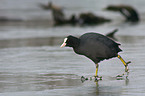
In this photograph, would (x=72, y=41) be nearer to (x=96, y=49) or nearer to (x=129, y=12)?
(x=96, y=49)

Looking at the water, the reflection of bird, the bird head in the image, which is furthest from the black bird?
the reflection of bird

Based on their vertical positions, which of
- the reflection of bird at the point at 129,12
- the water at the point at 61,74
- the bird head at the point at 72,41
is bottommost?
the water at the point at 61,74

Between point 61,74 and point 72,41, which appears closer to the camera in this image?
point 72,41

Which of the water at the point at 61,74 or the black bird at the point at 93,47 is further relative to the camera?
the black bird at the point at 93,47

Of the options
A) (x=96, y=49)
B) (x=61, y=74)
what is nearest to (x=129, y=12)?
(x=61, y=74)

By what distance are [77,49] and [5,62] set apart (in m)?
4.18

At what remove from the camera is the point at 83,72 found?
40.3 feet

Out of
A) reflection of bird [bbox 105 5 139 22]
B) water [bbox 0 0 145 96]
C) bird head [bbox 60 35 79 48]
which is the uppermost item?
reflection of bird [bbox 105 5 139 22]

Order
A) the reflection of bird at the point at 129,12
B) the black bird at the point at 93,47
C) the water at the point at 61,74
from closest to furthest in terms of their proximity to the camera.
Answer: the water at the point at 61,74 < the black bird at the point at 93,47 < the reflection of bird at the point at 129,12

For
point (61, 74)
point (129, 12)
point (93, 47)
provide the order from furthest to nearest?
point (129, 12)
point (61, 74)
point (93, 47)

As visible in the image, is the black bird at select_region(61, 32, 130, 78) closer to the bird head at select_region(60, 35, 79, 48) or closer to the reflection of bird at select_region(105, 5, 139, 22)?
the bird head at select_region(60, 35, 79, 48)

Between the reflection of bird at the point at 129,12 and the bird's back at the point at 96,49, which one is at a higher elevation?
the reflection of bird at the point at 129,12

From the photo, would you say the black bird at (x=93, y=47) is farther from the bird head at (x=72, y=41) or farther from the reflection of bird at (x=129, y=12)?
the reflection of bird at (x=129, y=12)

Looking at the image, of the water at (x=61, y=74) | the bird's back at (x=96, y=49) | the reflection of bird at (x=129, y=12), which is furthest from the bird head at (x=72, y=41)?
the reflection of bird at (x=129, y=12)
